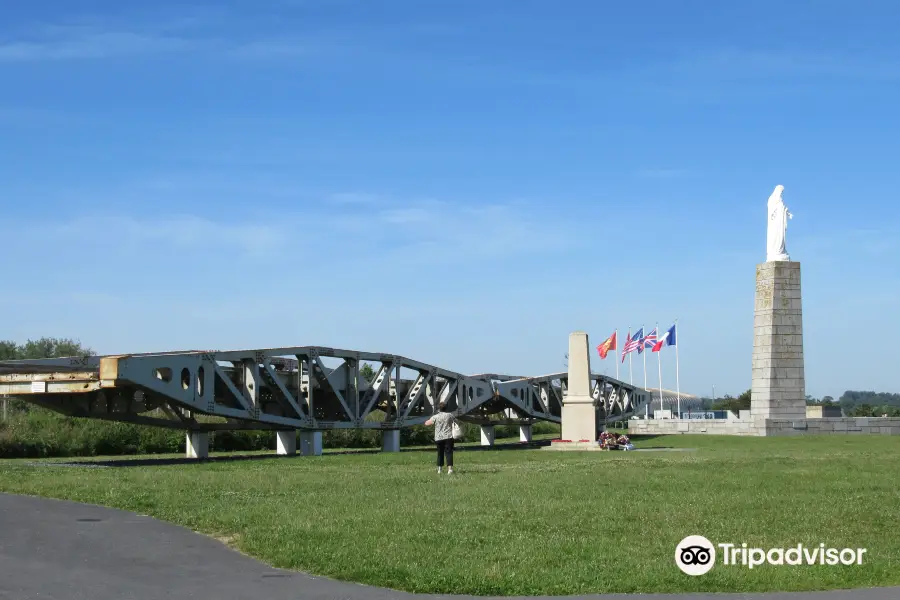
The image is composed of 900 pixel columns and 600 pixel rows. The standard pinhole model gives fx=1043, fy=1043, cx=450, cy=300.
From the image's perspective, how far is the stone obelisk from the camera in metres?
50.9

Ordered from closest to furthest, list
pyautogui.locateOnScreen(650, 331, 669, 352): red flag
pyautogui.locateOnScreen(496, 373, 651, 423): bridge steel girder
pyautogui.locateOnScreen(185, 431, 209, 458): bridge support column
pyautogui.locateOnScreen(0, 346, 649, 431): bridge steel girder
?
pyautogui.locateOnScreen(0, 346, 649, 431): bridge steel girder, pyautogui.locateOnScreen(185, 431, 209, 458): bridge support column, pyautogui.locateOnScreen(496, 373, 651, 423): bridge steel girder, pyautogui.locateOnScreen(650, 331, 669, 352): red flag

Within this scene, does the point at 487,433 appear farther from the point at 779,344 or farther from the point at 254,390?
the point at 254,390

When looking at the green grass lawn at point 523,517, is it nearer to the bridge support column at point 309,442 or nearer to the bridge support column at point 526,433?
the bridge support column at point 309,442

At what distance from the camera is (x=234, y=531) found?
13.8m

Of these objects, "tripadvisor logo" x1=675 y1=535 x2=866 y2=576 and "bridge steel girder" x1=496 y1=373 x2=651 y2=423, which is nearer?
"tripadvisor logo" x1=675 y1=535 x2=866 y2=576

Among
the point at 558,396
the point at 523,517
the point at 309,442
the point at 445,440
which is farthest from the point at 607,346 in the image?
the point at 523,517

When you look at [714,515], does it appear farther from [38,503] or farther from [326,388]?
[326,388]

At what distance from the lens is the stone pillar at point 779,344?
50.9 metres

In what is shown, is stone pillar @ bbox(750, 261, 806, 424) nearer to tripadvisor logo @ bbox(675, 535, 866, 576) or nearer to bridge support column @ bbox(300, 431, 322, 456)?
bridge support column @ bbox(300, 431, 322, 456)

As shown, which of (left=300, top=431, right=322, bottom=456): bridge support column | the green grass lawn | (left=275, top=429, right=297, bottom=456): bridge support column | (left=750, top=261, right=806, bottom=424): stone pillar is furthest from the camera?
(left=750, top=261, right=806, bottom=424): stone pillar

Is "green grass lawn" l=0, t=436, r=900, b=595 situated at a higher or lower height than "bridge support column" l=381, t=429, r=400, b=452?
higher

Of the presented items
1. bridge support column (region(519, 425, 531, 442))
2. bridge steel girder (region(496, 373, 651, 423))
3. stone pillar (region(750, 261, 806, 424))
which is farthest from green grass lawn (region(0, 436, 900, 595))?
bridge support column (region(519, 425, 531, 442))

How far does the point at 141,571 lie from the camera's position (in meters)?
11.2

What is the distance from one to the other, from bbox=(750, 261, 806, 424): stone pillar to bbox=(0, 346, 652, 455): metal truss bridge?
1472 cm
